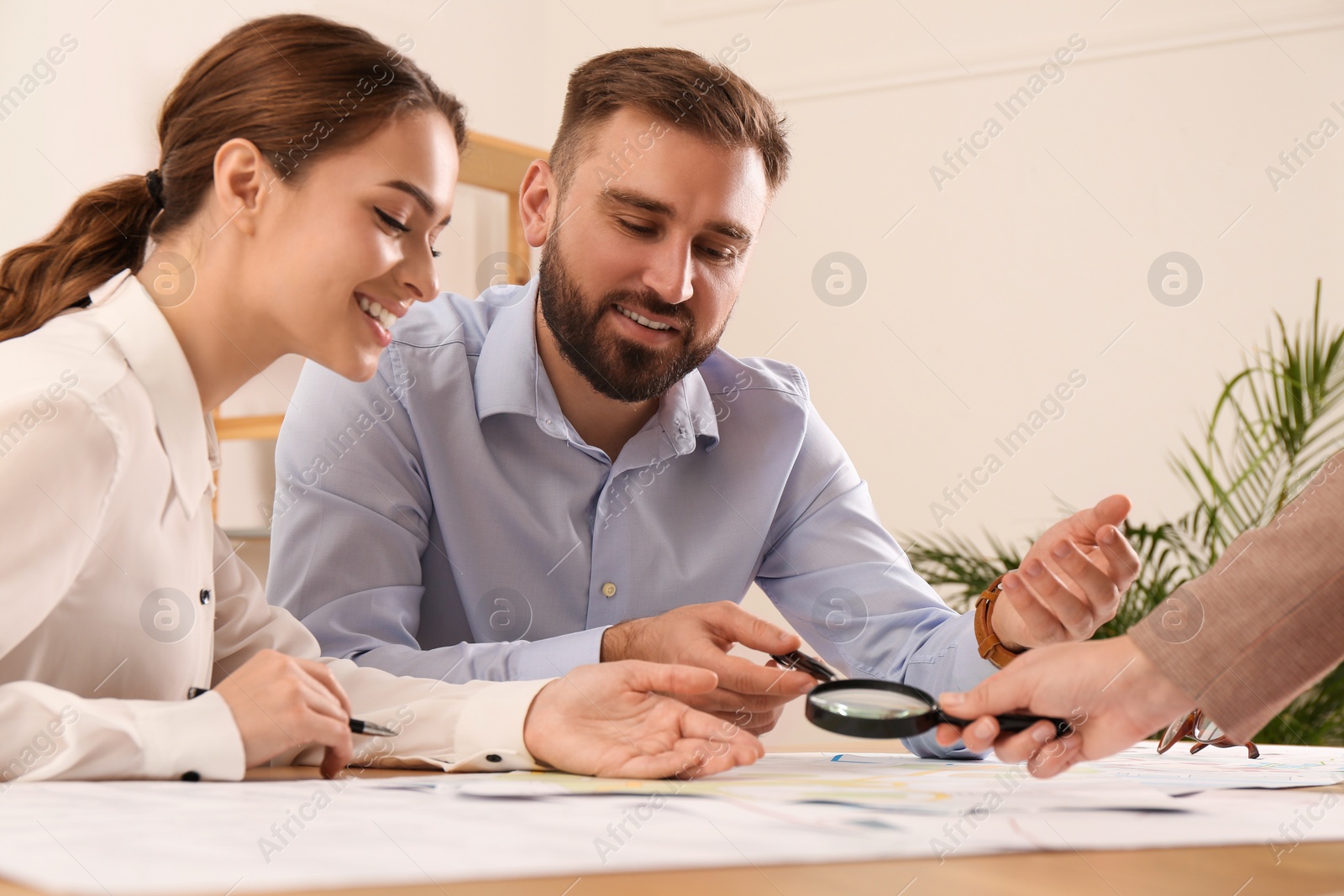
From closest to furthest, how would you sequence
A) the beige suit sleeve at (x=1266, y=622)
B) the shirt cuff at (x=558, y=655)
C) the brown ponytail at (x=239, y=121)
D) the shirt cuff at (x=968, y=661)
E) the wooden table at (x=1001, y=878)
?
the wooden table at (x=1001, y=878) → the beige suit sleeve at (x=1266, y=622) → the brown ponytail at (x=239, y=121) → the shirt cuff at (x=558, y=655) → the shirt cuff at (x=968, y=661)

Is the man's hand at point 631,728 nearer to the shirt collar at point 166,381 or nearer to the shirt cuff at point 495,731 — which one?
the shirt cuff at point 495,731

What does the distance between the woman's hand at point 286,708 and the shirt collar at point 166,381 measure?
0.18 meters

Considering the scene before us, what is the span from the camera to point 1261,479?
2916mm

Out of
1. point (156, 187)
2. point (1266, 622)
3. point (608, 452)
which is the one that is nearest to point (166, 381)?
point (156, 187)

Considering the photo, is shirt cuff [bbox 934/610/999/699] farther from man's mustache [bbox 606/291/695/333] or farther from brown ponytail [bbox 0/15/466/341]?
brown ponytail [bbox 0/15/466/341]

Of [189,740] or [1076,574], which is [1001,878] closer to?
[189,740]

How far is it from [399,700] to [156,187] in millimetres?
591

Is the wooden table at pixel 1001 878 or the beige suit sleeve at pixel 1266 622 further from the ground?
the beige suit sleeve at pixel 1266 622

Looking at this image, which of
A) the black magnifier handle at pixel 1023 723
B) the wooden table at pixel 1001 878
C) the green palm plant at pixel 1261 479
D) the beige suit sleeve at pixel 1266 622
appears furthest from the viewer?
the green palm plant at pixel 1261 479

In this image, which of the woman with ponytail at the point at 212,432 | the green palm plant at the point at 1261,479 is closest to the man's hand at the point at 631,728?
the woman with ponytail at the point at 212,432

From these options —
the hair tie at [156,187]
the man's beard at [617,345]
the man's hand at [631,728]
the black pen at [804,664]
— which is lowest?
the man's hand at [631,728]

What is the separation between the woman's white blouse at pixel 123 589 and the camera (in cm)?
85

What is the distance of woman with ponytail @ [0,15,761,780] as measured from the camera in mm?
870

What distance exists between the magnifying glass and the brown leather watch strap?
18.3 inches
